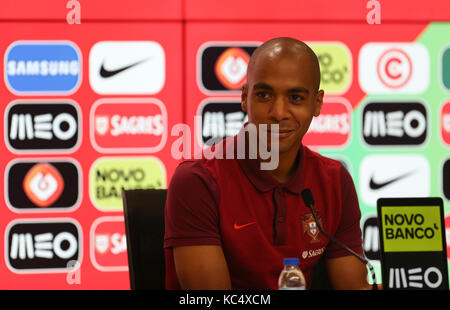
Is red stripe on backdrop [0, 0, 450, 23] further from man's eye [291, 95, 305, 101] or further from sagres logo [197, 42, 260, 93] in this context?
man's eye [291, 95, 305, 101]

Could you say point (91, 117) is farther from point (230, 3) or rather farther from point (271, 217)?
point (271, 217)

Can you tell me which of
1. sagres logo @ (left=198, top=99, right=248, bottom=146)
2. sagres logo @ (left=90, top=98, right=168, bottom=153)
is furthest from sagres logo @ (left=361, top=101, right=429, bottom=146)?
sagres logo @ (left=90, top=98, right=168, bottom=153)

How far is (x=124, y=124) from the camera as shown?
10.6 ft

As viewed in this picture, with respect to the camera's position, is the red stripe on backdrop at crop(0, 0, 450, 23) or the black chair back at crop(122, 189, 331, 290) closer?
the black chair back at crop(122, 189, 331, 290)

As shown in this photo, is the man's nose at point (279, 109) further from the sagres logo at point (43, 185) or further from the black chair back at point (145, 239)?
the sagres logo at point (43, 185)

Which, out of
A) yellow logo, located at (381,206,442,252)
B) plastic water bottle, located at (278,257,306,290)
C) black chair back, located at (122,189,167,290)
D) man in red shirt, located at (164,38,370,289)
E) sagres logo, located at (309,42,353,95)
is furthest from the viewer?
sagres logo, located at (309,42,353,95)

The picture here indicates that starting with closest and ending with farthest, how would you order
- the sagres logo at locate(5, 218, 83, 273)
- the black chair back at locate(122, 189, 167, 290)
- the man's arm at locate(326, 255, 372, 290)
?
the man's arm at locate(326, 255, 372, 290)
the black chair back at locate(122, 189, 167, 290)
the sagres logo at locate(5, 218, 83, 273)

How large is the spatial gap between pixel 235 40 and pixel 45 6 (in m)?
0.96

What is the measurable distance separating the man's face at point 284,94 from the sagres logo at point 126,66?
1648 millimetres

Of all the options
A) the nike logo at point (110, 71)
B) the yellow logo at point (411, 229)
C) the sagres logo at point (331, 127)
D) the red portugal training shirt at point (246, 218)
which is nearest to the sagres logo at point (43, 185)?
the nike logo at point (110, 71)

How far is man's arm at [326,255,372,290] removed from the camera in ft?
5.56

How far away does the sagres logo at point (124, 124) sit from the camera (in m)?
3.22

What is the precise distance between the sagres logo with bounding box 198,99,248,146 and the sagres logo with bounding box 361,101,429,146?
2.09 ft

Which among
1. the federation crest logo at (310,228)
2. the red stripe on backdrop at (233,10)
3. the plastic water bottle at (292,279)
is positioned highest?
the red stripe on backdrop at (233,10)
